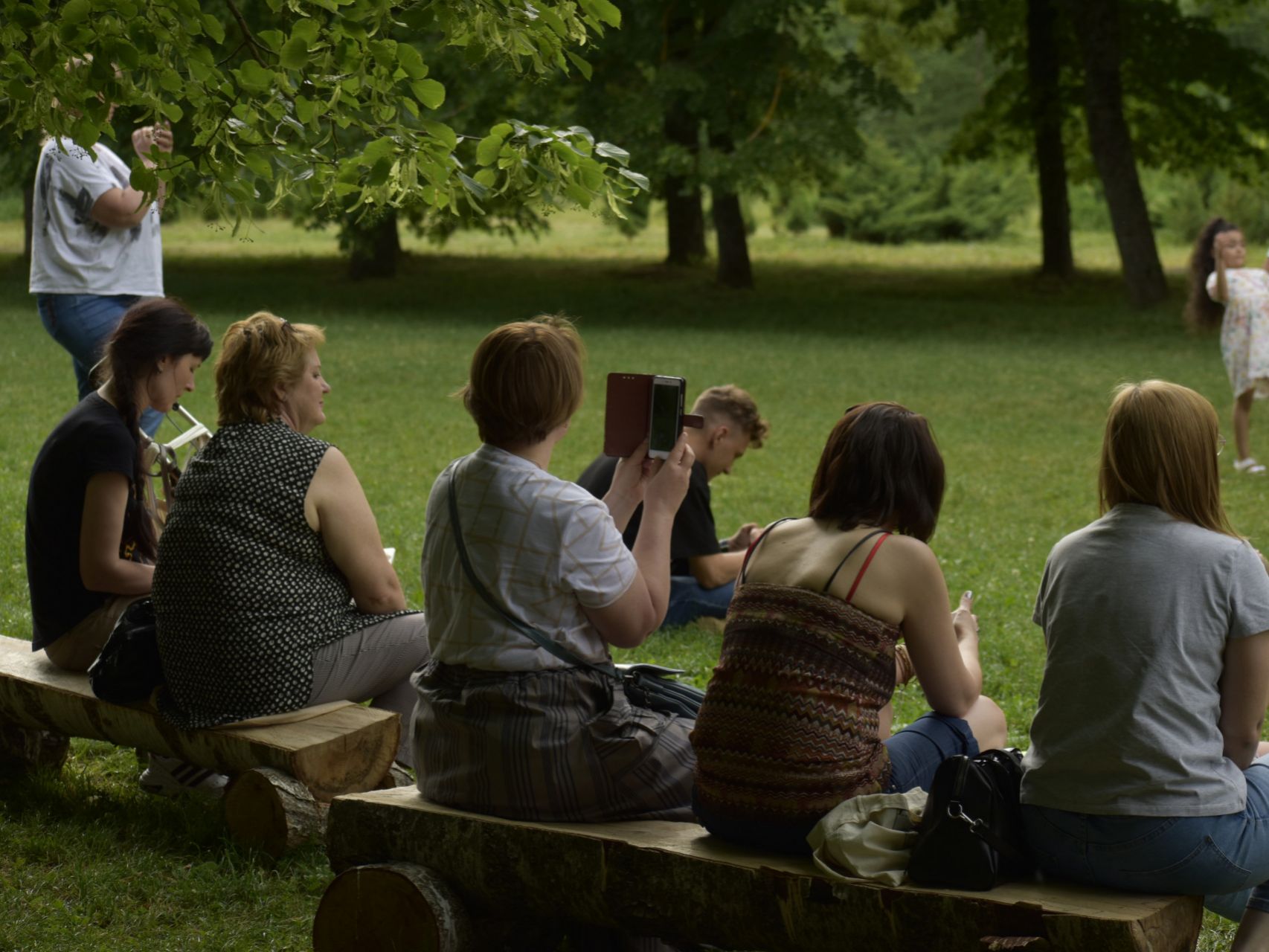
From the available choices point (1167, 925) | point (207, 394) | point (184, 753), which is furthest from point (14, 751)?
point (207, 394)

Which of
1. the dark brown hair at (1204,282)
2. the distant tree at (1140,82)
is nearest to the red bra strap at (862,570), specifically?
the dark brown hair at (1204,282)

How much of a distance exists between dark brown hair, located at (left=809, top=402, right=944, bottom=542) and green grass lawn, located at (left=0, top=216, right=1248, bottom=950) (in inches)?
61.3

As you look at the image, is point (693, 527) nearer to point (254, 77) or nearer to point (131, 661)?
point (131, 661)

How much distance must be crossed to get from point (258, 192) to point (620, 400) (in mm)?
1589

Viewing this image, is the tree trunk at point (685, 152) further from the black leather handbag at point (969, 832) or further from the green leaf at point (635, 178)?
the black leather handbag at point (969, 832)

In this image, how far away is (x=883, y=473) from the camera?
3512 mm

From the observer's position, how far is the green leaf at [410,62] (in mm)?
4410

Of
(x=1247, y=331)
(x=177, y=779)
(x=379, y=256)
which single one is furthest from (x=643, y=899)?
(x=379, y=256)

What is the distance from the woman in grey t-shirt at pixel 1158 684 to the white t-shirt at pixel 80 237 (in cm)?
553

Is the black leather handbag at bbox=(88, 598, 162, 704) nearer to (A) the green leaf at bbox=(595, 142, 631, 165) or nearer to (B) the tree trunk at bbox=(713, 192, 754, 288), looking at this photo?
(A) the green leaf at bbox=(595, 142, 631, 165)

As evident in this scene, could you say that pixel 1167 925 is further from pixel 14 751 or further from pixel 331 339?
pixel 331 339

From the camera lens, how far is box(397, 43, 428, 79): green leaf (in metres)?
4.41

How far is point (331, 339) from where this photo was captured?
21.3m

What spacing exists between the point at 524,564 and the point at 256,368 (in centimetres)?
138
